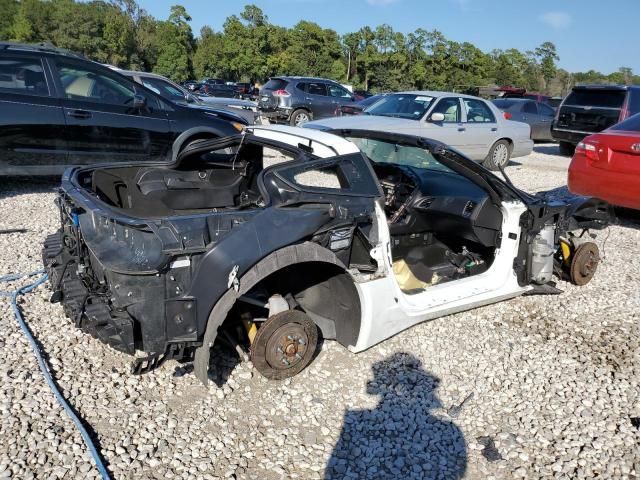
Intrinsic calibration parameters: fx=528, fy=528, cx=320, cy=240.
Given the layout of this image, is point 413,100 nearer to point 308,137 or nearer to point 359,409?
point 308,137

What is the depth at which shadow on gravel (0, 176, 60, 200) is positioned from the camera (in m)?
7.24

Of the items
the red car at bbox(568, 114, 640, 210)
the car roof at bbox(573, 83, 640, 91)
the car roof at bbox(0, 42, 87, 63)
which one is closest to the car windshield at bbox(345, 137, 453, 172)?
the red car at bbox(568, 114, 640, 210)

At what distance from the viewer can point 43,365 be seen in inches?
125

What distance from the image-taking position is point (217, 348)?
354cm

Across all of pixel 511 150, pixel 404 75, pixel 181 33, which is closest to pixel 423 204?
pixel 511 150

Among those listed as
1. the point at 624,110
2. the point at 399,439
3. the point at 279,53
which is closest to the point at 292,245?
the point at 399,439

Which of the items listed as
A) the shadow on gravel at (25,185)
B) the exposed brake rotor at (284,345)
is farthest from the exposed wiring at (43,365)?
the shadow on gravel at (25,185)

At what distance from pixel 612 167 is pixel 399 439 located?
16.8ft

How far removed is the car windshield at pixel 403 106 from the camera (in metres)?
9.77

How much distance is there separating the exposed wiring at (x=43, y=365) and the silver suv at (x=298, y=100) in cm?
1311

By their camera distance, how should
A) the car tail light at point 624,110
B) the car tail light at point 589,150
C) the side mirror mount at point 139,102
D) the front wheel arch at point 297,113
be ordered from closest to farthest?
the car tail light at point 589,150
the side mirror mount at point 139,102
the car tail light at point 624,110
the front wheel arch at point 297,113

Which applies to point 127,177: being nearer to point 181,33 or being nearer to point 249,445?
point 249,445

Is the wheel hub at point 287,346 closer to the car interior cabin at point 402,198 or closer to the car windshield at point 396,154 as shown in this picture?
the car interior cabin at point 402,198

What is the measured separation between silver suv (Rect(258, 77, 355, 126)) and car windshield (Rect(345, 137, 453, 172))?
12.6 m
